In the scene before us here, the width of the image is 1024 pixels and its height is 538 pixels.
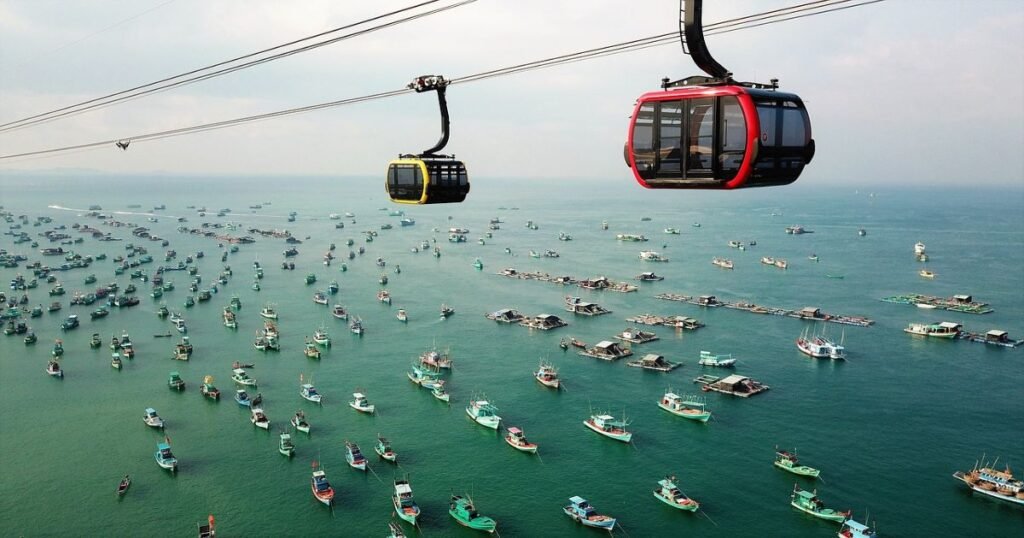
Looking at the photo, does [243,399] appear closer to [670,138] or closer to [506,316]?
[506,316]

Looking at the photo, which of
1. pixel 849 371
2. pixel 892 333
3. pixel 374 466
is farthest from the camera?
pixel 892 333

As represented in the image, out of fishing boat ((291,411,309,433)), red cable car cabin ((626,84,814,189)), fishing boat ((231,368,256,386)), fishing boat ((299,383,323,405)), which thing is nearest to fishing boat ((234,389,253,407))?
fishing boat ((231,368,256,386))

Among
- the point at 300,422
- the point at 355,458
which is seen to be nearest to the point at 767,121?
the point at 355,458

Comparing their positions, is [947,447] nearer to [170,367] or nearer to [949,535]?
[949,535]

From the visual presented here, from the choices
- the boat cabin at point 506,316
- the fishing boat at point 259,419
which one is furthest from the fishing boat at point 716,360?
the fishing boat at point 259,419

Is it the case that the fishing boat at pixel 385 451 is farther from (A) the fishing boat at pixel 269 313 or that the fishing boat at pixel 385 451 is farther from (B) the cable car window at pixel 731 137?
(A) the fishing boat at pixel 269 313

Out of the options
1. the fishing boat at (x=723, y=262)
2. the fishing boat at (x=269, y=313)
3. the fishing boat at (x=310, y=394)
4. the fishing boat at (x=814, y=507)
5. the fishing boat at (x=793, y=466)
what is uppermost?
the fishing boat at (x=723, y=262)

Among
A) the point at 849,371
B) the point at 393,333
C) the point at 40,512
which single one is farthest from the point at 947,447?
the point at 40,512
